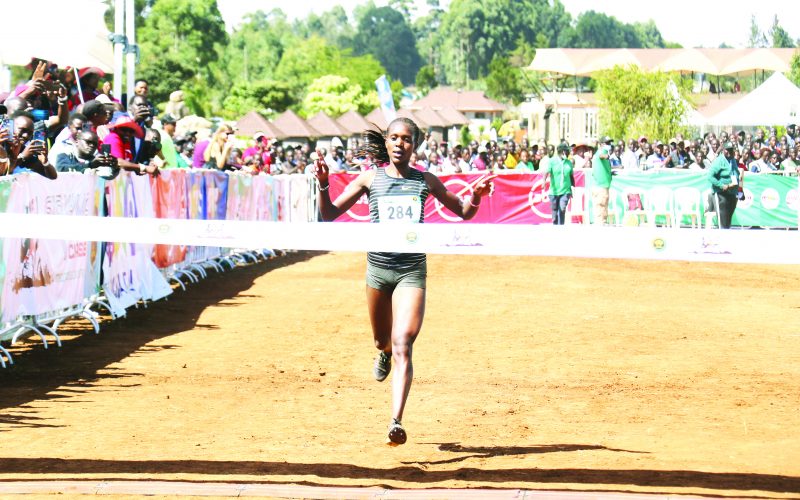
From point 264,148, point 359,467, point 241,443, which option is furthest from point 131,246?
point 264,148

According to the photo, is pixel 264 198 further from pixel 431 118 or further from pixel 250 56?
pixel 250 56

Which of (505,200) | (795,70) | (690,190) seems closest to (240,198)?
(505,200)

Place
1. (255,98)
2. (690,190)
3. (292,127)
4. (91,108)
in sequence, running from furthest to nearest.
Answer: (255,98), (292,127), (690,190), (91,108)

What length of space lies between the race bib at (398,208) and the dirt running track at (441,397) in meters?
1.41

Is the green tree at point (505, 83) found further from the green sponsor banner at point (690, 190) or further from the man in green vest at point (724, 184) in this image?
the man in green vest at point (724, 184)

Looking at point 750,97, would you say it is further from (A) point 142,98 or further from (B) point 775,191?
(A) point 142,98

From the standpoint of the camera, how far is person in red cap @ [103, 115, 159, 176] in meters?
14.4

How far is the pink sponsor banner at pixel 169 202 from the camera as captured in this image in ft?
52.5

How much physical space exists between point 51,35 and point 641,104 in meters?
46.9

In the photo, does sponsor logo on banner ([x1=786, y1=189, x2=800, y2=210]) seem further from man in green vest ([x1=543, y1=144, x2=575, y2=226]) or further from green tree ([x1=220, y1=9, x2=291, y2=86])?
green tree ([x1=220, y1=9, x2=291, y2=86])

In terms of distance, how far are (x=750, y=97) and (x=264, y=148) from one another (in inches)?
1161

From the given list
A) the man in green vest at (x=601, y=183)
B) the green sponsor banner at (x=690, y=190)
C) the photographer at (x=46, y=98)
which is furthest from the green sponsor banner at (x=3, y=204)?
the green sponsor banner at (x=690, y=190)

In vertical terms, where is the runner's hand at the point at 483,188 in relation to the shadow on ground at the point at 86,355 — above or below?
above

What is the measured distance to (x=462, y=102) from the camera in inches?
6068
